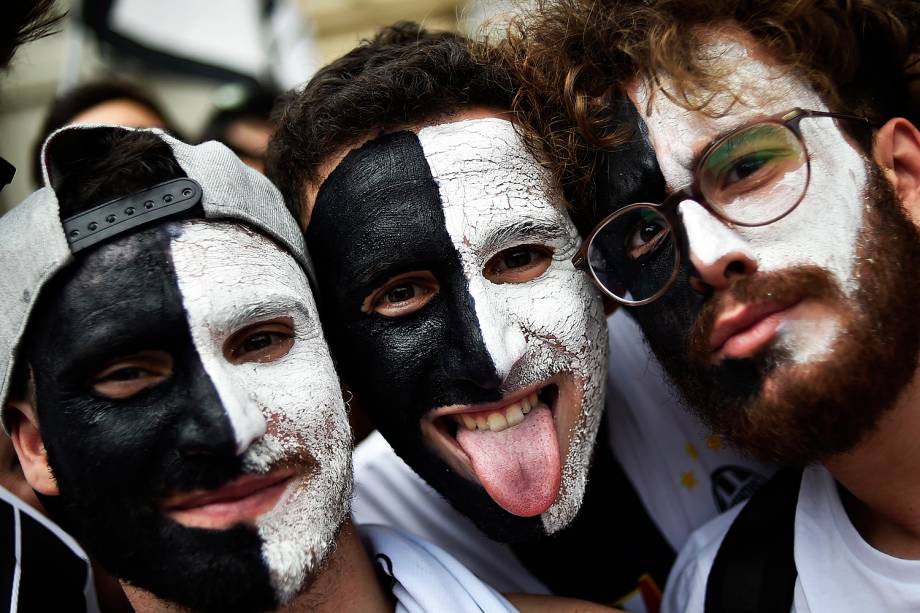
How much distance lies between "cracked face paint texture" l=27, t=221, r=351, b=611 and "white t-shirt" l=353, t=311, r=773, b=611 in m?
0.89

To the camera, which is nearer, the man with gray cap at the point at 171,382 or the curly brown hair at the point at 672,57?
the man with gray cap at the point at 171,382

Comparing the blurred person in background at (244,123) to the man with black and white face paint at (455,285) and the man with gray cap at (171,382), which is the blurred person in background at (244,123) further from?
the man with gray cap at (171,382)

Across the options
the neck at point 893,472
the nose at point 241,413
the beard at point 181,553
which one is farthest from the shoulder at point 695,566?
the nose at point 241,413

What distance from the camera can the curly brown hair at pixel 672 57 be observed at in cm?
219

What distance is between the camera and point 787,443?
6.70ft

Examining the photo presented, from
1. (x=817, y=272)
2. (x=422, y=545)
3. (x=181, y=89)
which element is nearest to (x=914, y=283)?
(x=817, y=272)

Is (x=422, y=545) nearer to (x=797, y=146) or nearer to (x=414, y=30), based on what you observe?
(x=797, y=146)

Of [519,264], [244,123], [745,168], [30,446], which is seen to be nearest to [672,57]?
[745,168]

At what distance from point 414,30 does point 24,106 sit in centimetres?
535

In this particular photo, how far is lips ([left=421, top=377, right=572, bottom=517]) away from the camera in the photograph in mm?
2232

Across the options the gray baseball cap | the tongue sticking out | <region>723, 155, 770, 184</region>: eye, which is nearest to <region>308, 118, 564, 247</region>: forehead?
the gray baseball cap

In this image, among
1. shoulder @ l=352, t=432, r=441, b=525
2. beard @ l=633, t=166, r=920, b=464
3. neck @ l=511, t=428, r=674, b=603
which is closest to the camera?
beard @ l=633, t=166, r=920, b=464

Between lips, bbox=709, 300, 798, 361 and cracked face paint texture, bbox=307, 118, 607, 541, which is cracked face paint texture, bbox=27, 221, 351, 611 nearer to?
cracked face paint texture, bbox=307, 118, 607, 541

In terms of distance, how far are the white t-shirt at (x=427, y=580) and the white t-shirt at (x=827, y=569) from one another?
65 centimetres
